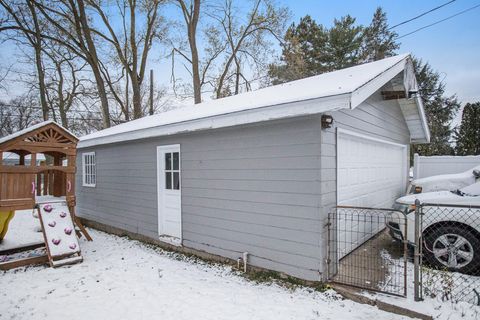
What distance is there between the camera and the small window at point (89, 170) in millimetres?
8570

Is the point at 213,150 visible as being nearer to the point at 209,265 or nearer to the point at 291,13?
the point at 209,265

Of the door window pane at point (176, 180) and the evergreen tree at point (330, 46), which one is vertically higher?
the evergreen tree at point (330, 46)

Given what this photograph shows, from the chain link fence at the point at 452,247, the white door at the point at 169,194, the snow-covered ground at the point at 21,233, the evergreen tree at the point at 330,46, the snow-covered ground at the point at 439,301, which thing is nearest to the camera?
the snow-covered ground at the point at 439,301

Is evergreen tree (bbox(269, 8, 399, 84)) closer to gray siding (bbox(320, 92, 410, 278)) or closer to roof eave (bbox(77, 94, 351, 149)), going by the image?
gray siding (bbox(320, 92, 410, 278))

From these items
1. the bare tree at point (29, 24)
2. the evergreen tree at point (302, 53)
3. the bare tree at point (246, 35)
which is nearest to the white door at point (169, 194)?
the bare tree at point (29, 24)

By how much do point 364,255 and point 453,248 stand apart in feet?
4.20

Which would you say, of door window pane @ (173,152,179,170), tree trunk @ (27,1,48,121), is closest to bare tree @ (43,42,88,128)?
tree trunk @ (27,1,48,121)

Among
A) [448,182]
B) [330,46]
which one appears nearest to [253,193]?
[448,182]

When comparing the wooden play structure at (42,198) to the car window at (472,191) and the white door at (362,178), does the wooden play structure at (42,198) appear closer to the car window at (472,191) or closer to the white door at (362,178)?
the white door at (362,178)

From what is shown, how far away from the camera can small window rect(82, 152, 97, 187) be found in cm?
857

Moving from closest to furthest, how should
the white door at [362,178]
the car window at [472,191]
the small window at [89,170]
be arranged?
the car window at [472,191], the white door at [362,178], the small window at [89,170]

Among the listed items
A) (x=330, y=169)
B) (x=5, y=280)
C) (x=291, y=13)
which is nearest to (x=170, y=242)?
(x=5, y=280)

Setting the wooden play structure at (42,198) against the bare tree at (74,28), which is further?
the bare tree at (74,28)

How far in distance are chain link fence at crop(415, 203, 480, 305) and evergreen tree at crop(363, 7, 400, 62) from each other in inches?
746
